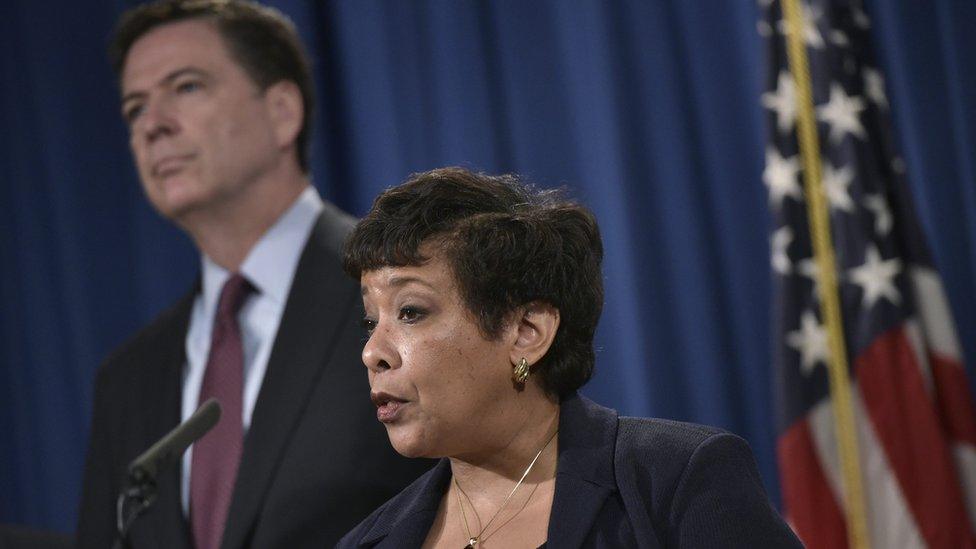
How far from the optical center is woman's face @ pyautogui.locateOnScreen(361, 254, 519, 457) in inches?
65.0

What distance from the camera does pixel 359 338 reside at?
2.38 metres

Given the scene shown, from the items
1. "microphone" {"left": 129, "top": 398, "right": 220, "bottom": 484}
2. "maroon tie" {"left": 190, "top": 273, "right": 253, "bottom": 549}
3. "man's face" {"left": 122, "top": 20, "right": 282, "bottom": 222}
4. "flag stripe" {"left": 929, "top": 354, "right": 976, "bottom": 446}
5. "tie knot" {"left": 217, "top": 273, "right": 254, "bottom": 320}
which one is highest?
"man's face" {"left": 122, "top": 20, "right": 282, "bottom": 222}

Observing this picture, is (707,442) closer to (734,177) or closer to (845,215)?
(845,215)

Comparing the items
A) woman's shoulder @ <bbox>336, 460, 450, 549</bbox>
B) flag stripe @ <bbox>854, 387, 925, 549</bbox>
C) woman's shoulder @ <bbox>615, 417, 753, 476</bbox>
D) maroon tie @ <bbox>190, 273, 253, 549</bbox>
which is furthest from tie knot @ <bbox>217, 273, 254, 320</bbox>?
flag stripe @ <bbox>854, 387, 925, 549</bbox>

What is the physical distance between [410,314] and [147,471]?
0.52 meters

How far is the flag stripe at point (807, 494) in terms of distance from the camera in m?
3.08

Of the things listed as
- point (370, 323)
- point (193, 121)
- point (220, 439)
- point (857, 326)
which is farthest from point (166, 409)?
point (857, 326)

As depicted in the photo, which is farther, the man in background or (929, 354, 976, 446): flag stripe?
(929, 354, 976, 446): flag stripe

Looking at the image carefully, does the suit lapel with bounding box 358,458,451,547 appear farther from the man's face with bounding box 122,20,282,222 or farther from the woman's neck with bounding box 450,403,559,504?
the man's face with bounding box 122,20,282,222

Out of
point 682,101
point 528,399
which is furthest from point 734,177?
point 528,399

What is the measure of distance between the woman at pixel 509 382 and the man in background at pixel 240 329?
0.48m

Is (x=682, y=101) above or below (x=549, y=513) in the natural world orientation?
above

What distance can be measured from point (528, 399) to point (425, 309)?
0.66ft

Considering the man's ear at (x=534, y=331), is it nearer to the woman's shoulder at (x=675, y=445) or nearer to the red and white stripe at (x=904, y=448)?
the woman's shoulder at (x=675, y=445)
